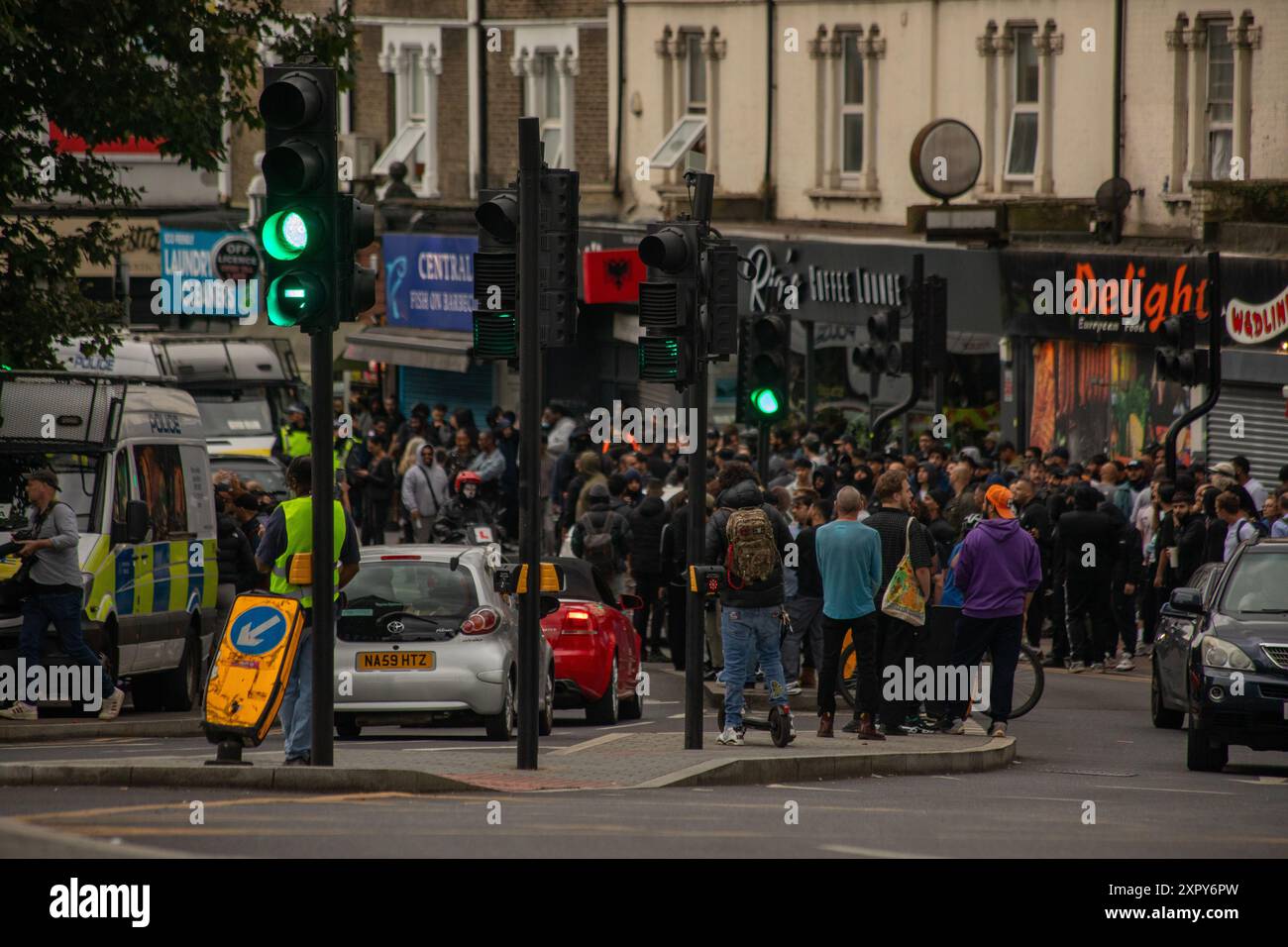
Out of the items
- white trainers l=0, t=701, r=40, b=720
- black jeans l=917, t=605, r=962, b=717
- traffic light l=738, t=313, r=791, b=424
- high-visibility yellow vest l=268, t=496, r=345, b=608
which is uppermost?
traffic light l=738, t=313, r=791, b=424

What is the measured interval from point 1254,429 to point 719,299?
45.4 feet

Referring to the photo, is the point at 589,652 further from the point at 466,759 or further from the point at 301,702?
the point at 301,702

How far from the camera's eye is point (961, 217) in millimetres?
32250

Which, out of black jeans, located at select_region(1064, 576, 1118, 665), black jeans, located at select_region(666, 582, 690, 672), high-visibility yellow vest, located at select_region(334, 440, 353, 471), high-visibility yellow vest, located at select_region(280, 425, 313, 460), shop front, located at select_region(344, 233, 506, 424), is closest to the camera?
black jeans, located at select_region(666, 582, 690, 672)

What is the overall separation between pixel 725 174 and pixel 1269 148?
12.6 metres

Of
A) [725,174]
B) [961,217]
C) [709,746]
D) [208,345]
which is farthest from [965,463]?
[725,174]

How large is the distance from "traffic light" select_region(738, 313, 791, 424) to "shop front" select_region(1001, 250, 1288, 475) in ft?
21.4

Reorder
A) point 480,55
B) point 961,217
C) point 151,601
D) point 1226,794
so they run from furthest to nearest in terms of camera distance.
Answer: point 480,55 → point 961,217 → point 151,601 → point 1226,794

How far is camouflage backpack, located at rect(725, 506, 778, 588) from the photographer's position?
15.4m

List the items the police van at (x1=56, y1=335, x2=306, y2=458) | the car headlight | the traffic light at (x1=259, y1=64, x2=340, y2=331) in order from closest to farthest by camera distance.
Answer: the traffic light at (x1=259, y1=64, x2=340, y2=331)
the car headlight
the police van at (x1=56, y1=335, x2=306, y2=458)

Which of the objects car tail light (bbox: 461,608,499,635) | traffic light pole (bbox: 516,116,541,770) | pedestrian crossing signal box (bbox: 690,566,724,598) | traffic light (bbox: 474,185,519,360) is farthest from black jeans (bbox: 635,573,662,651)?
traffic light (bbox: 474,185,519,360)

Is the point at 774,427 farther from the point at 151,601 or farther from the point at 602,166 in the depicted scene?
the point at 151,601

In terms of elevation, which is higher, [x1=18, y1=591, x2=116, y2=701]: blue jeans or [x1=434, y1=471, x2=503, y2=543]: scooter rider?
[x1=434, y1=471, x2=503, y2=543]: scooter rider

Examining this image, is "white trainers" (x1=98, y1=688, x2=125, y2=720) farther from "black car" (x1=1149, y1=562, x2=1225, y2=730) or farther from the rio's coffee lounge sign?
the rio's coffee lounge sign
